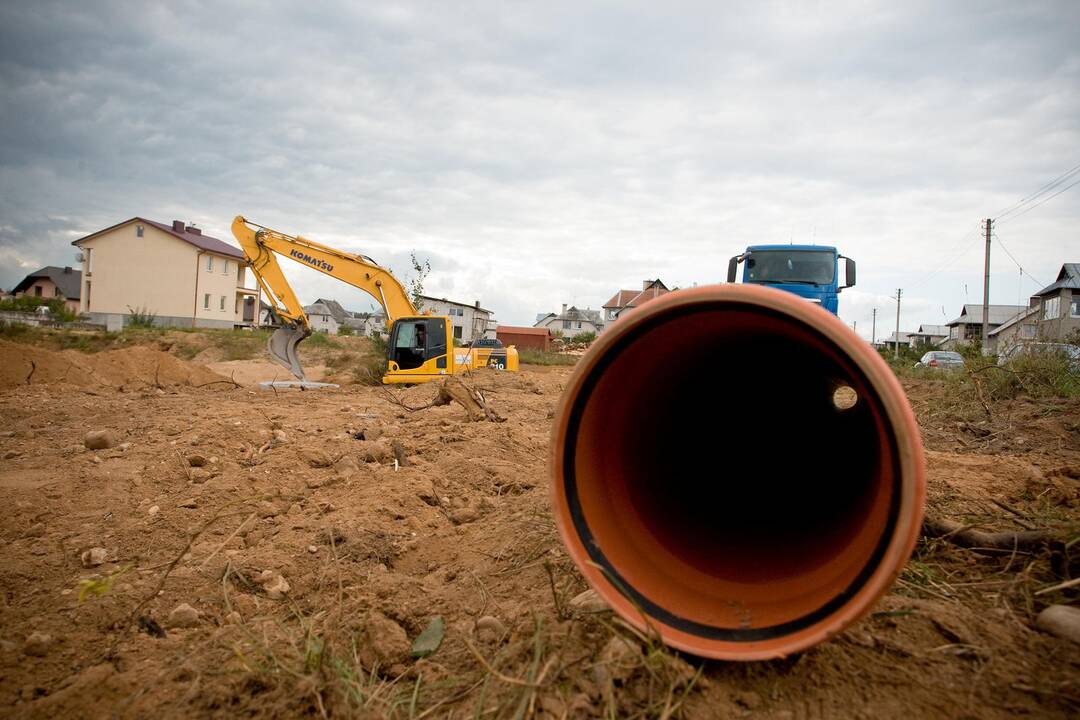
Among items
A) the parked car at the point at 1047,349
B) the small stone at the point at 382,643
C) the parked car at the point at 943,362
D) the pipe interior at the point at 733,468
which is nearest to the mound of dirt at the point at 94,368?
the small stone at the point at 382,643

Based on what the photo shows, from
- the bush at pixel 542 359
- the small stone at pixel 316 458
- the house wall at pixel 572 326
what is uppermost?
the house wall at pixel 572 326

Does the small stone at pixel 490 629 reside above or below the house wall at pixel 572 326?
below

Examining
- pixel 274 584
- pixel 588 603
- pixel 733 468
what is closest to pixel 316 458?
pixel 274 584

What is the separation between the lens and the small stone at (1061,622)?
72.6 inches

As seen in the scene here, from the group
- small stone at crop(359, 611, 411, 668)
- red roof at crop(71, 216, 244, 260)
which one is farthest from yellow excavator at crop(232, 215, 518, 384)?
red roof at crop(71, 216, 244, 260)

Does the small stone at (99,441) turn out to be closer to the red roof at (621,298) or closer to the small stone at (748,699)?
the small stone at (748,699)

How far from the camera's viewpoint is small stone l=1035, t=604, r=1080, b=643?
6.05ft

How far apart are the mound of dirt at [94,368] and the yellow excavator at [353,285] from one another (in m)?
1.95

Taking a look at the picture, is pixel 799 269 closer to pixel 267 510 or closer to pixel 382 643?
pixel 267 510

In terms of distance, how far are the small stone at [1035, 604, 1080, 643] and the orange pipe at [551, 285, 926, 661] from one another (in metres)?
0.54

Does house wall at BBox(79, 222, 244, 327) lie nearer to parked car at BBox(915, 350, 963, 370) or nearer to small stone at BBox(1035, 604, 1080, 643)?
parked car at BBox(915, 350, 963, 370)

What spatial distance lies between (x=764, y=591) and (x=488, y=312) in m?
73.4

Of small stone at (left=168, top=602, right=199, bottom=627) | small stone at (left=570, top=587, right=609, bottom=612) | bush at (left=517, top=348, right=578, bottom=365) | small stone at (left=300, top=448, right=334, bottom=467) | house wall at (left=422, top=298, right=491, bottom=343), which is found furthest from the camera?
house wall at (left=422, top=298, right=491, bottom=343)

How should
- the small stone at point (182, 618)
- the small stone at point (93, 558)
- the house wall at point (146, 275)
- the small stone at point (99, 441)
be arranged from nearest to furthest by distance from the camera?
the small stone at point (182, 618) < the small stone at point (93, 558) < the small stone at point (99, 441) < the house wall at point (146, 275)
